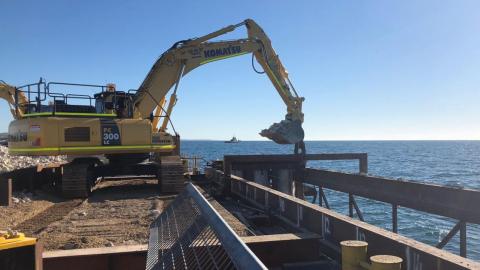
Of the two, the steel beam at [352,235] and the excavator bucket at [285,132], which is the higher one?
the excavator bucket at [285,132]

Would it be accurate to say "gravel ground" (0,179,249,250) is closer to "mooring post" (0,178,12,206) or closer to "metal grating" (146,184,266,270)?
"mooring post" (0,178,12,206)

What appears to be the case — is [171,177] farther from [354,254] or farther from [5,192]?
[354,254]

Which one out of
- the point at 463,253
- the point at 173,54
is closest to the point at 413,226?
→ the point at 463,253

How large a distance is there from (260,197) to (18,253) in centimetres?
716

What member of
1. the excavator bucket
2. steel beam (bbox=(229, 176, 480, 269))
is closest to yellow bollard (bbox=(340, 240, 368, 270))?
steel beam (bbox=(229, 176, 480, 269))

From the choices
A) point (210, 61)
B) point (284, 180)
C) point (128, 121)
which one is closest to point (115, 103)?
point (128, 121)

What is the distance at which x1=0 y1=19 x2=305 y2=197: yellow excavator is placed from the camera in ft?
47.5

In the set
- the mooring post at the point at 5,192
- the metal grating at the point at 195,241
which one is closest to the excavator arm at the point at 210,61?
the mooring post at the point at 5,192

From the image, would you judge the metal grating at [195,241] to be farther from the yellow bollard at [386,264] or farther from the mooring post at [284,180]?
the mooring post at [284,180]

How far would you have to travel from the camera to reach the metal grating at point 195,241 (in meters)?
3.09

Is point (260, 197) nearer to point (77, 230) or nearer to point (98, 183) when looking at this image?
point (77, 230)

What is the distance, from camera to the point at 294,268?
6195 millimetres

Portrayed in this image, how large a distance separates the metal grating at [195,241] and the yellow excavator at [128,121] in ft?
29.1

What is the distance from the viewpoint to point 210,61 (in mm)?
18688
